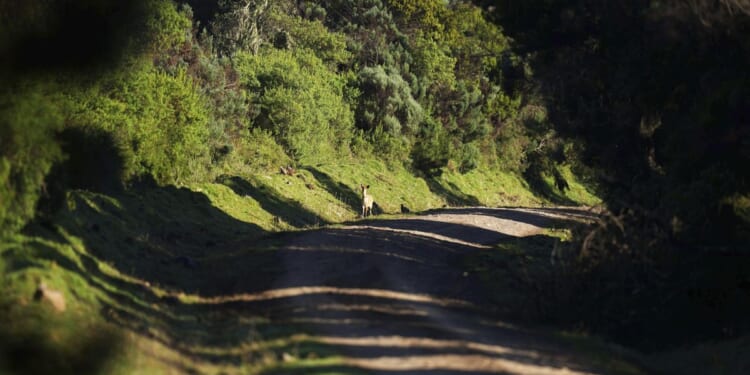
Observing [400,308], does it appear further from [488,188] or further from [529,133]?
[488,188]

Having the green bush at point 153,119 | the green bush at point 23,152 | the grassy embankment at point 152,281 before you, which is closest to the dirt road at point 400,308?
the grassy embankment at point 152,281

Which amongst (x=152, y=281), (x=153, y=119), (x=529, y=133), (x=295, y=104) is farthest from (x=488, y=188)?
(x=152, y=281)

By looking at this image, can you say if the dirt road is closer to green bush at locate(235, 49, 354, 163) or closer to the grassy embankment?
the grassy embankment

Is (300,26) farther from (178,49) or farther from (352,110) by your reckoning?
(178,49)

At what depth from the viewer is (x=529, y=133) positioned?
4297 cm

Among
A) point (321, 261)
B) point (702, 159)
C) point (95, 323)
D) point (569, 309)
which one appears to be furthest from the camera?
point (321, 261)

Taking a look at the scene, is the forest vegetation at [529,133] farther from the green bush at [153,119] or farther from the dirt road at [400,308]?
the dirt road at [400,308]

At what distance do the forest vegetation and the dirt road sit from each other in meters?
2.13

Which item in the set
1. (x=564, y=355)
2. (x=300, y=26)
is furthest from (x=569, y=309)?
(x=300, y=26)

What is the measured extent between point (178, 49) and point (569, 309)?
25.7 metres

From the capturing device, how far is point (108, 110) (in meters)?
27.4

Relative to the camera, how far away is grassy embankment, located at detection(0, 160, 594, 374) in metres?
12.5

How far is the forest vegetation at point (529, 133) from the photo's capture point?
693 inches

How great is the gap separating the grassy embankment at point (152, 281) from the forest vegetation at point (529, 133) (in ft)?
0.33
